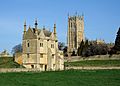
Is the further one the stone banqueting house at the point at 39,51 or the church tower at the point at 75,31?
the church tower at the point at 75,31

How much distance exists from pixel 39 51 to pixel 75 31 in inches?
3604

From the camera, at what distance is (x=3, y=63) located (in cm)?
6112

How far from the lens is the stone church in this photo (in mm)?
61094

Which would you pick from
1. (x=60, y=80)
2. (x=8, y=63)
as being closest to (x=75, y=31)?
(x=8, y=63)

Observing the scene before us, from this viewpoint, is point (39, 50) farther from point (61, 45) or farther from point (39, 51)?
point (61, 45)

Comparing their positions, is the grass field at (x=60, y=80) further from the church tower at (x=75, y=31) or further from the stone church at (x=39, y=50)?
the church tower at (x=75, y=31)

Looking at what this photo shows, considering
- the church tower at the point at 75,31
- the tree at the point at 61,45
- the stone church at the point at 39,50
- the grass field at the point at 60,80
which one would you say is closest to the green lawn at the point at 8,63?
the stone church at the point at 39,50

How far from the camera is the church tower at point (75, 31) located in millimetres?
149500

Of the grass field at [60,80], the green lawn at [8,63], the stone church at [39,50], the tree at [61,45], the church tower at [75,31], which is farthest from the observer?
the church tower at [75,31]

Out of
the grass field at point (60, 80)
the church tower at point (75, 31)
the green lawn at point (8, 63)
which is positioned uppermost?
the church tower at point (75, 31)

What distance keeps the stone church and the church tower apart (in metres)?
83.6

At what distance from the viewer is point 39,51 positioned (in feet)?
201

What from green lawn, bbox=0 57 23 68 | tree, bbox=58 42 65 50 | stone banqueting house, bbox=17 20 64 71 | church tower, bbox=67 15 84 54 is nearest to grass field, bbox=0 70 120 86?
green lawn, bbox=0 57 23 68

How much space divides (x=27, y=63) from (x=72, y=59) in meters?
31.5
